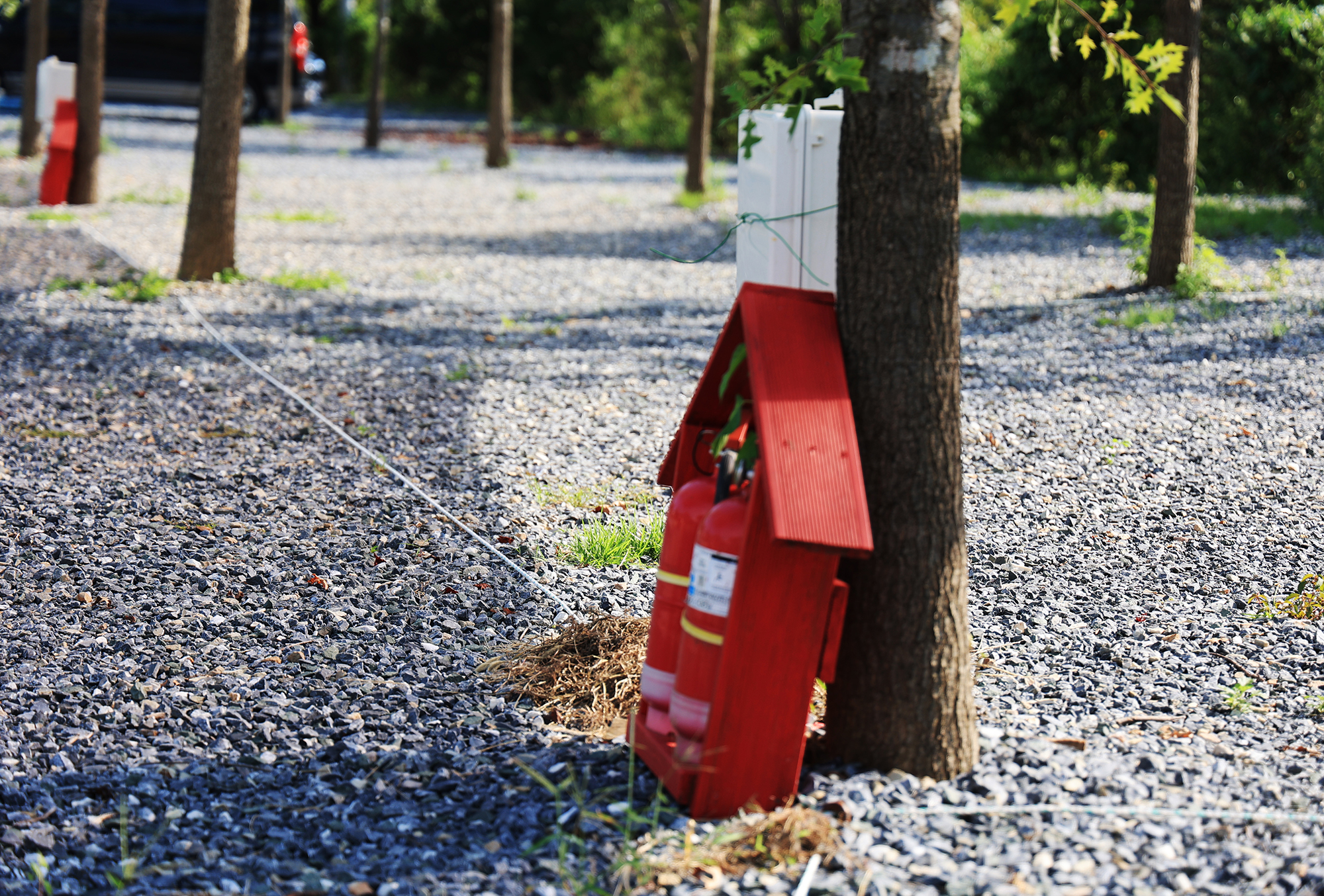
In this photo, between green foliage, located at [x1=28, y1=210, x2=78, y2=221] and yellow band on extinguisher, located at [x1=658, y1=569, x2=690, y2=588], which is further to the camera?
green foliage, located at [x1=28, y1=210, x2=78, y2=221]

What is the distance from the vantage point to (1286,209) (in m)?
10.9

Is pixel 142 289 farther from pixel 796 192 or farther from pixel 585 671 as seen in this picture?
pixel 796 192

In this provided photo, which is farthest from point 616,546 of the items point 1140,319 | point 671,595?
point 1140,319

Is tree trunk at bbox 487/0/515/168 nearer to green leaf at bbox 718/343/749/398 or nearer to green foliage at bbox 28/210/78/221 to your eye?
green foliage at bbox 28/210/78/221

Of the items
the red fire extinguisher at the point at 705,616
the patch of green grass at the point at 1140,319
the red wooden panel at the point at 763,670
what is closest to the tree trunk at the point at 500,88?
the patch of green grass at the point at 1140,319

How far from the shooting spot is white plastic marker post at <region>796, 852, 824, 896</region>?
80.0 inches

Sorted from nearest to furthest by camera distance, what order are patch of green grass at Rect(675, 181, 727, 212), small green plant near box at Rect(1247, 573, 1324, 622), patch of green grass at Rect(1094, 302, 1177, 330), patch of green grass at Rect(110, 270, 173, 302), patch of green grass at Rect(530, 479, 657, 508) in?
small green plant near box at Rect(1247, 573, 1324, 622) < patch of green grass at Rect(530, 479, 657, 508) < patch of green grass at Rect(1094, 302, 1177, 330) < patch of green grass at Rect(110, 270, 173, 302) < patch of green grass at Rect(675, 181, 727, 212)

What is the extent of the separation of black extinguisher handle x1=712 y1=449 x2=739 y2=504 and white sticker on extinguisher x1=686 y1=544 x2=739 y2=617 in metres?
0.12

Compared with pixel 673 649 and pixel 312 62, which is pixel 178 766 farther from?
pixel 312 62

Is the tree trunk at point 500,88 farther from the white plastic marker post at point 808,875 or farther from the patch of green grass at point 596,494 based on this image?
the white plastic marker post at point 808,875

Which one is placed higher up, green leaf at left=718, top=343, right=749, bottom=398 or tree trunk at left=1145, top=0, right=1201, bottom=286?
tree trunk at left=1145, top=0, right=1201, bottom=286

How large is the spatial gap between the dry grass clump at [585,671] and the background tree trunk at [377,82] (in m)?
14.8

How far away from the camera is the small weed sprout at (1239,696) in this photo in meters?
2.77

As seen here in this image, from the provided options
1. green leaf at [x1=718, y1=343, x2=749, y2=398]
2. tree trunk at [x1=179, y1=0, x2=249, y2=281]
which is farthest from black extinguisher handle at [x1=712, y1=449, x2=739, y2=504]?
tree trunk at [x1=179, y1=0, x2=249, y2=281]
